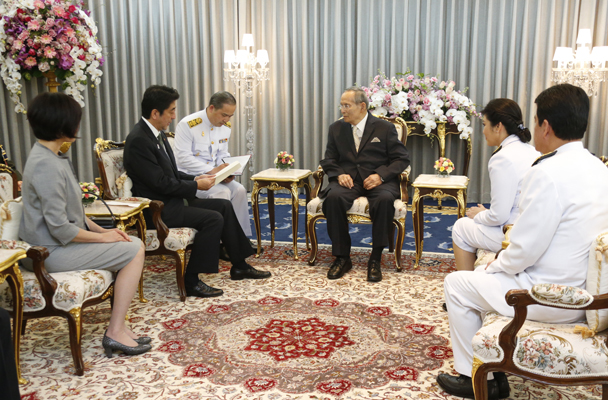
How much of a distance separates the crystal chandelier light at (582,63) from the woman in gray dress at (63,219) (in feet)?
17.9

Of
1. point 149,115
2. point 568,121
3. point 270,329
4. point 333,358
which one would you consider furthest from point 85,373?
point 568,121

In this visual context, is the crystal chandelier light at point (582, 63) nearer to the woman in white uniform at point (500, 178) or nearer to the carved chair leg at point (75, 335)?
the woman in white uniform at point (500, 178)

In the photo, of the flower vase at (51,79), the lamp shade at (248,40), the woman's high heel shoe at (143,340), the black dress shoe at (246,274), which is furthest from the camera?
the lamp shade at (248,40)

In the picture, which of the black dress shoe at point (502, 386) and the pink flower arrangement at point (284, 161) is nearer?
the black dress shoe at point (502, 386)

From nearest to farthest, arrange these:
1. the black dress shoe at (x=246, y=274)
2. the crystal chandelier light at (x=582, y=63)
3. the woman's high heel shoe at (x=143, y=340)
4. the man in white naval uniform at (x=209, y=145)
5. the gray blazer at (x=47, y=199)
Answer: the gray blazer at (x=47, y=199)
the woman's high heel shoe at (x=143, y=340)
the black dress shoe at (x=246, y=274)
the man in white naval uniform at (x=209, y=145)
the crystal chandelier light at (x=582, y=63)

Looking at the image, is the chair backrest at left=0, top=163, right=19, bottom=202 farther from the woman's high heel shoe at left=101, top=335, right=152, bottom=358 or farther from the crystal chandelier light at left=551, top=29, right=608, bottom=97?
the crystal chandelier light at left=551, top=29, right=608, bottom=97

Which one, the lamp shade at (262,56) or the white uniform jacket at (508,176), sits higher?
the lamp shade at (262,56)

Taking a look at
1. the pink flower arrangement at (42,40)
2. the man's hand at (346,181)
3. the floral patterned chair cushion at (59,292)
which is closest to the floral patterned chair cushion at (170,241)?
the floral patterned chair cushion at (59,292)

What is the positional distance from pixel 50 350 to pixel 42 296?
0.52 m

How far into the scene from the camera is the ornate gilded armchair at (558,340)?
76.1 inches

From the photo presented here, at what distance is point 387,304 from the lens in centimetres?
371

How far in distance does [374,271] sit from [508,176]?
145 centimetres

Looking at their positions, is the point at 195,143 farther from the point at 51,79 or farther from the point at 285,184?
the point at 51,79

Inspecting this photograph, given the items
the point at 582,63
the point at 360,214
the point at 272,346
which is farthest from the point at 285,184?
the point at 582,63
